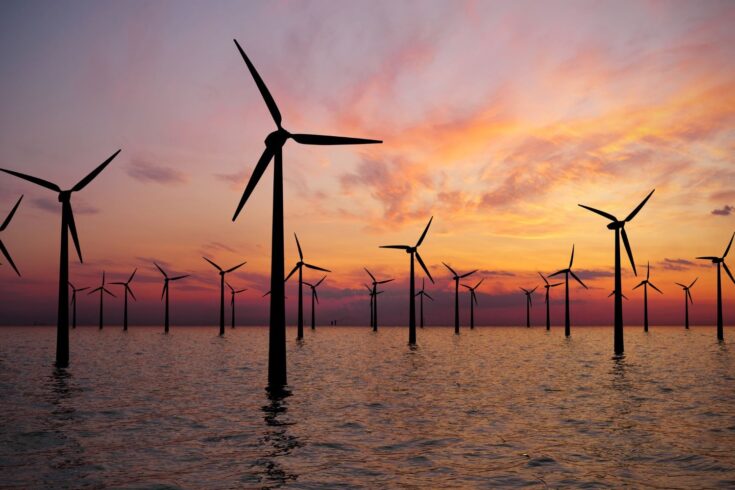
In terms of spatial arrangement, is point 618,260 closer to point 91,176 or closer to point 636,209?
point 636,209

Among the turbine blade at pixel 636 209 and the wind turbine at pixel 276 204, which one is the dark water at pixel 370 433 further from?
the turbine blade at pixel 636 209

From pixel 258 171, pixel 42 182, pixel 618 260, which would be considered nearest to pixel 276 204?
pixel 258 171

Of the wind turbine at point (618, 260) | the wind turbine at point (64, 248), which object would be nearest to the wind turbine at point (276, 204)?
the wind turbine at point (64, 248)

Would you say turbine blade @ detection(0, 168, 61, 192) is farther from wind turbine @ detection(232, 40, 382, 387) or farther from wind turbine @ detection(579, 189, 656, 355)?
wind turbine @ detection(579, 189, 656, 355)

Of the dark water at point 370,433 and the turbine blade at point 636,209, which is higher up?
the turbine blade at point 636,209

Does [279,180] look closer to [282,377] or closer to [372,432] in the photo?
[282,377]

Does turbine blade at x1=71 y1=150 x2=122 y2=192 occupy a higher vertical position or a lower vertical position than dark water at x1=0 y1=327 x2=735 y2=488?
higher

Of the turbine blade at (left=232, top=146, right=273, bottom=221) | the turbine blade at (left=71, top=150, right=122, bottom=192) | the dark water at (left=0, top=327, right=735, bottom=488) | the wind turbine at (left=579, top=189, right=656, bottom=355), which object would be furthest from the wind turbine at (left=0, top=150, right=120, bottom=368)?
the wind turbine at (left=579, top=189, right=656, bottom=355)
